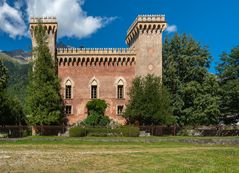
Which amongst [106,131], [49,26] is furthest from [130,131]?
[49,26]

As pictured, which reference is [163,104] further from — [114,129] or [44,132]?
[44,132]

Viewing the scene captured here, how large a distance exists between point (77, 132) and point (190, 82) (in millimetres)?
15507

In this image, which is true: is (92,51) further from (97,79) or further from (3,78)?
(3,78)

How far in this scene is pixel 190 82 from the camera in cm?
4294

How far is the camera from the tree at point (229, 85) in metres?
43.7

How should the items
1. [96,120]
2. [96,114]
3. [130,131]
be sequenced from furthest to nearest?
[96,114], [96,120], [130,131]

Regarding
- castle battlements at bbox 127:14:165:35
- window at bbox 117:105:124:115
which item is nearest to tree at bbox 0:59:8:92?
window at bbox 117:105:124:115

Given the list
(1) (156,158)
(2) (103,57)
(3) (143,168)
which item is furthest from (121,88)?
(3) (143,168)

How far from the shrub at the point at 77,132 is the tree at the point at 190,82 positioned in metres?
→ 12.6

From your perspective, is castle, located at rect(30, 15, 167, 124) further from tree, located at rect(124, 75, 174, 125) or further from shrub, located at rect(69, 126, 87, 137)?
shrub, located at rect(69, 126, 87, 137)

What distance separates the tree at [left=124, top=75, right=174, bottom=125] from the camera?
3806 cm

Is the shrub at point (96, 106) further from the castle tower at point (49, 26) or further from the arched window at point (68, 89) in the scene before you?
the castle tower at point (49, 26)

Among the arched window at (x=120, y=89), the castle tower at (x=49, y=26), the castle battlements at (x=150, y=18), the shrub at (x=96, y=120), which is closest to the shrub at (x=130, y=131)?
the shrub at (x=96, y=120)

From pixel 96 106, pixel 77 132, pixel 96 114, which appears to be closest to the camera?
pixel 77 132
